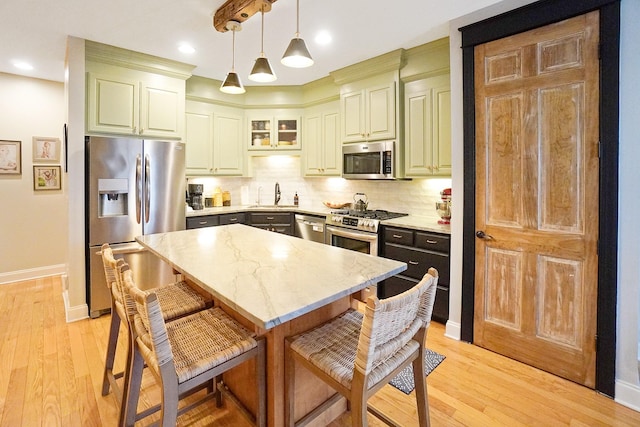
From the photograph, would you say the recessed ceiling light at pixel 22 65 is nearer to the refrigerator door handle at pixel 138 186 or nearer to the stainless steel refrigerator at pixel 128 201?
the stainless steel refrigerator at pixel 128 201

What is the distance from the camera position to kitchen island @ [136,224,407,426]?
1190 mm

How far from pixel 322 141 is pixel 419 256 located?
2.07m

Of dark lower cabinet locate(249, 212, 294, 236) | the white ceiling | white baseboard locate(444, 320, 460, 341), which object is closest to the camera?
the white ceiling

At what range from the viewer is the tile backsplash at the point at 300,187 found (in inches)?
156

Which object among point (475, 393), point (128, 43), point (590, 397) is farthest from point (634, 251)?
point (128, 43)

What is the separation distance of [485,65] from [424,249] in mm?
1551

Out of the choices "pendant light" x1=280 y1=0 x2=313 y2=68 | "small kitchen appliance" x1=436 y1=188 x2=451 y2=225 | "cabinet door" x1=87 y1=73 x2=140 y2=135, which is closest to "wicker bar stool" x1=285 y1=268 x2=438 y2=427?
"pendant light" x1=280 y1=0 x2=313 y2=68

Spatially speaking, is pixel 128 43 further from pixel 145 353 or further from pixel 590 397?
pixel 590 397

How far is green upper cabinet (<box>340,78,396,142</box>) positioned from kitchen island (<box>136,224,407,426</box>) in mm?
1984

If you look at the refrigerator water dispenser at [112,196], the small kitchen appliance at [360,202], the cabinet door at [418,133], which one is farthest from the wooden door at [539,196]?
the refrigerator water dispenser at [112,196]

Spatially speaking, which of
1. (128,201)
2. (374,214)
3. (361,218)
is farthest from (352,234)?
(128,201)

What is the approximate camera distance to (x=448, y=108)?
3125 mm

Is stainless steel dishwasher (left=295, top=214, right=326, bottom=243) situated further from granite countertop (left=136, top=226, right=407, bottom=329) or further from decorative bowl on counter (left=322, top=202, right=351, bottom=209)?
granite countertop (left=136, top=226, right=407, bottom=329)

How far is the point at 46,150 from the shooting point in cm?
432
